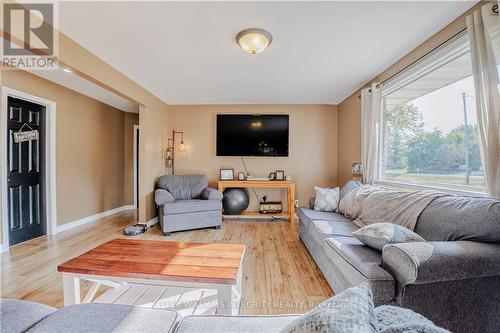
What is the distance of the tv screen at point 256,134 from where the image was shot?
4387 millimetres

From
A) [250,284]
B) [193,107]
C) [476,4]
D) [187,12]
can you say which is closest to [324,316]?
[250,284]

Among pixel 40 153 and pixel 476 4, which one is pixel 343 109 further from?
pixel 40 153

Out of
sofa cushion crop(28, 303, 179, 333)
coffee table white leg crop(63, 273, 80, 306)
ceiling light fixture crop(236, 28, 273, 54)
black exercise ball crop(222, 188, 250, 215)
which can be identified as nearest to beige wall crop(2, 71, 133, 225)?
black exercise ball crop(222, 188, 250, 215)

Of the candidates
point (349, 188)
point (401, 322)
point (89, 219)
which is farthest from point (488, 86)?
point (89, 219)

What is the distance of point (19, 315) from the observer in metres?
0.76

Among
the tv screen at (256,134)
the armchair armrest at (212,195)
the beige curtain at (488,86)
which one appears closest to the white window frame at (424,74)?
the beige curtain at (488,86)

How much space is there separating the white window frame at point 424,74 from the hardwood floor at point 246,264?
1.38 m

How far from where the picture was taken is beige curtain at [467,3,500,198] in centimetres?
149

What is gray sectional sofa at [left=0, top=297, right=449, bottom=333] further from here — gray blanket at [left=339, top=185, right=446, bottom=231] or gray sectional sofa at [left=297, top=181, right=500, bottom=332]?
gray blanket at [left=339, top=185, right=446, bottom=231]

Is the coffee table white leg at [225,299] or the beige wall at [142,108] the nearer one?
the coffee table white leg at [225,299]

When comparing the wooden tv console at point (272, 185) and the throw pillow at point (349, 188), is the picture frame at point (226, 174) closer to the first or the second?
the wooden tv console at point (272, 185)

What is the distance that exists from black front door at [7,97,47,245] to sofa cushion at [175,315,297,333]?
3587mm

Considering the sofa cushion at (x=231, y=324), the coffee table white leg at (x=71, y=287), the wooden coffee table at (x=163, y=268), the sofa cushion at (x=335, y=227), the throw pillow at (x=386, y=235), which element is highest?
the throw pillow at (x=386, y=235)

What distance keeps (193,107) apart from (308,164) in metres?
2.65
